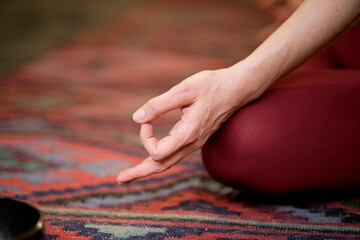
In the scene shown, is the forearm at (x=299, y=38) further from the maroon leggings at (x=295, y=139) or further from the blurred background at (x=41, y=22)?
the blurred background at (x=41, y=22)

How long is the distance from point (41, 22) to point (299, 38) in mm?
2790

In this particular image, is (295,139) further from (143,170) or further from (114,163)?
(114,163)

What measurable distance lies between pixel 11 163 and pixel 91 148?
174mm

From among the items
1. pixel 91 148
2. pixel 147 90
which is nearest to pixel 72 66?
pixel 147 90

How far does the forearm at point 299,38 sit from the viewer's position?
1.87 feet

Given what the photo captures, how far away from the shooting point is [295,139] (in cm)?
60

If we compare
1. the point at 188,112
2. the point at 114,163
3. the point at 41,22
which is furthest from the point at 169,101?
the point at 41,22

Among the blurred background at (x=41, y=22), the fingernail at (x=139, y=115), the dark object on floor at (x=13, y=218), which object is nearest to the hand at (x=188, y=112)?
the fingernail at (x=139, y=115)

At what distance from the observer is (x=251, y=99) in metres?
0.61

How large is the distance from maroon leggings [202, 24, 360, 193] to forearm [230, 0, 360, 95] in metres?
0.04

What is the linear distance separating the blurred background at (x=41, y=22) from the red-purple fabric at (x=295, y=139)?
1.29m

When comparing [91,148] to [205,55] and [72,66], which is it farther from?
[205,55]

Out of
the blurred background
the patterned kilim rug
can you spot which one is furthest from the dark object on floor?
the blurred background

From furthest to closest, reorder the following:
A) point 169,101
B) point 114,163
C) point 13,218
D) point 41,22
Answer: point 41,22
point 114,163
point 169,101
point 13,218
